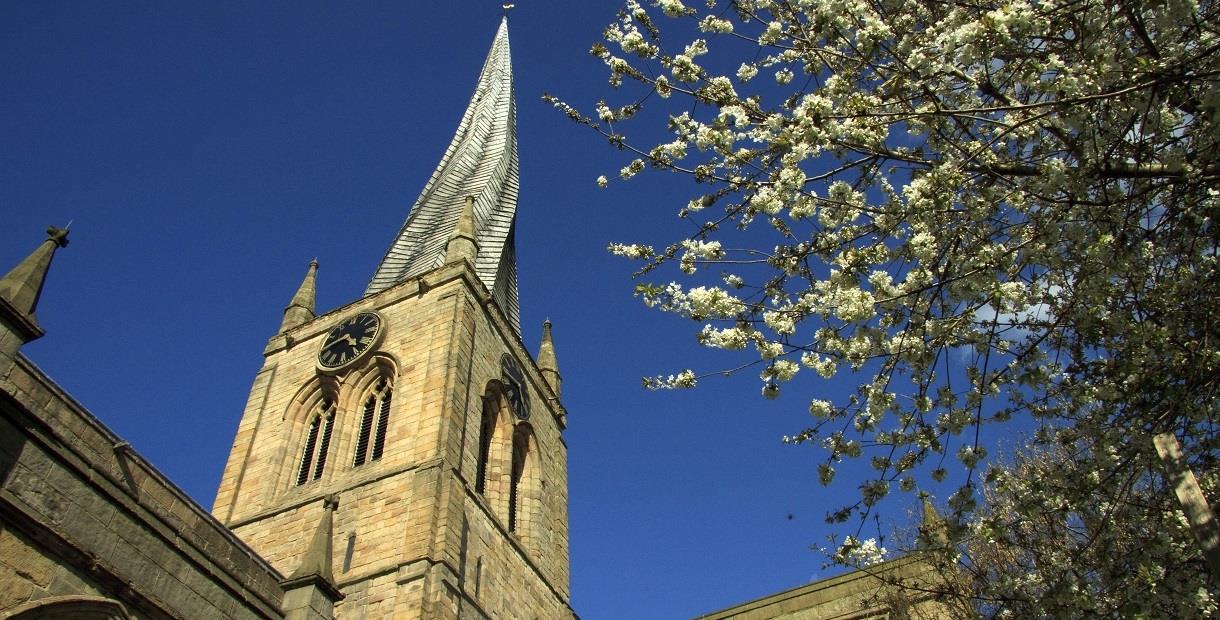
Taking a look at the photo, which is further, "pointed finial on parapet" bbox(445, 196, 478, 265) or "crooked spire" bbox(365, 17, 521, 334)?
"crooked spire" bbox(365, 17, 521, 334)

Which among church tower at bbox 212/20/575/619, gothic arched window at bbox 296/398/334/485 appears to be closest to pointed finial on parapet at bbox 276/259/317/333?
church tower at bbox 212/20/575/619

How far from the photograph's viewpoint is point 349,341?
83.4ft

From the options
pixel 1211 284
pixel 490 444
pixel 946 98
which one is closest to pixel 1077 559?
pixel 1211 284

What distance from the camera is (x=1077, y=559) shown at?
26.9 ft

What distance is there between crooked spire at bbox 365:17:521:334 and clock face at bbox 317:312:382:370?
2945 millimetres

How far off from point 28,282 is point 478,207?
24.6 meters

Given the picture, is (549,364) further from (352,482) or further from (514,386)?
(352,482)

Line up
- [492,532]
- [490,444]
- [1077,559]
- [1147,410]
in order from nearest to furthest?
1. [1147,410]
2. [1077,559]
3. [492,532]
4. [490,444]

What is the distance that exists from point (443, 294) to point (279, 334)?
22.0ft

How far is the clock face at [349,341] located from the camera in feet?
81.3

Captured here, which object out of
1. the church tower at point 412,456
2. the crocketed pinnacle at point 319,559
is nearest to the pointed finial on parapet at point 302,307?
the church tower at point 412,456

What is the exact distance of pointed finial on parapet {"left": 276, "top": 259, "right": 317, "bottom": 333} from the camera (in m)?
28.8

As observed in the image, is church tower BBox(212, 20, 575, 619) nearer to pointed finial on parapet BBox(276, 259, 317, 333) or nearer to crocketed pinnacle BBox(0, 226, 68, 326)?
pointed finial on parapet BBox(276, 259, 317, 333)

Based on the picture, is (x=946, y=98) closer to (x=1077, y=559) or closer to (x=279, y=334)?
(x=1077, y=559)
